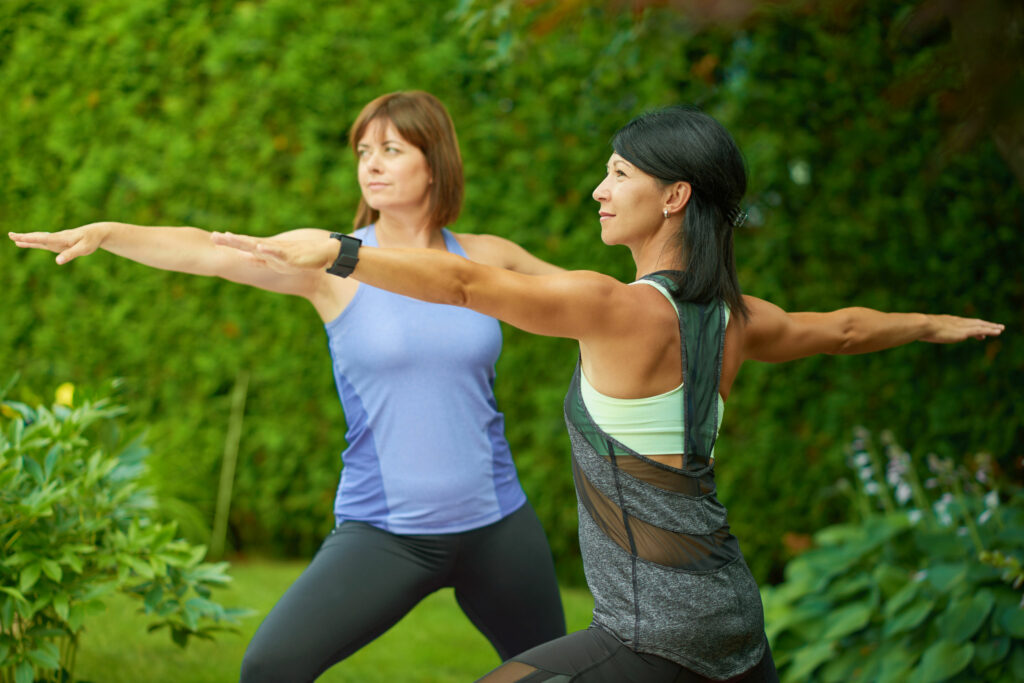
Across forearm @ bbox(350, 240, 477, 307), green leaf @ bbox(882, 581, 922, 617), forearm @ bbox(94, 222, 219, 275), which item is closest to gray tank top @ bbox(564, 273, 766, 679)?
forearm @ bbox(350, 240, 477, 307)

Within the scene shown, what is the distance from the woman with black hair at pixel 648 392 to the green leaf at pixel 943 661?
61.9 inches

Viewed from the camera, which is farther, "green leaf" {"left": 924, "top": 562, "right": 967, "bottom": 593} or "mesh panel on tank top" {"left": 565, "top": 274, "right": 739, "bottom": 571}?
"green leaf" {"left": 924, "top": 562, "right": 967, "bottom": 593}

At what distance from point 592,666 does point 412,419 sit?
0.95 meters

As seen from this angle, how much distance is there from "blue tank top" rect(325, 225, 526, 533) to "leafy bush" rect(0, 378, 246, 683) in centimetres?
78

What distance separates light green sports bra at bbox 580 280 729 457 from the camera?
1.82 m

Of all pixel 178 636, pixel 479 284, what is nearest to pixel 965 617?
pixel 479 284

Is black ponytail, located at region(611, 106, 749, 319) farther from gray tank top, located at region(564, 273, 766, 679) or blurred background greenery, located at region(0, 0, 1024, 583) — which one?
blurred background greenery, located at region(0, 0, 1024, 583)

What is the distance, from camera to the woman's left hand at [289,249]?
166cm

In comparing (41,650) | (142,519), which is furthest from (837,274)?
(41,650)

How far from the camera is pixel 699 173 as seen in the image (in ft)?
6.32

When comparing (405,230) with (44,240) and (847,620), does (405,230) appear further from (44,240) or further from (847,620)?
(847,620)

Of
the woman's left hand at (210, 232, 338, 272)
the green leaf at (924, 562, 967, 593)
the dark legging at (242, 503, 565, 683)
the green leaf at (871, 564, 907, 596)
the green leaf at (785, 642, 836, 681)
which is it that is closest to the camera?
the woman's left hand at (210, 232, 338, 272)

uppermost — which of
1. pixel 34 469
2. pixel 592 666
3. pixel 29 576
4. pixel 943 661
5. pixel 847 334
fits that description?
pixel 847 334

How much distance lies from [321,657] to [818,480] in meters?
→ 3.01
